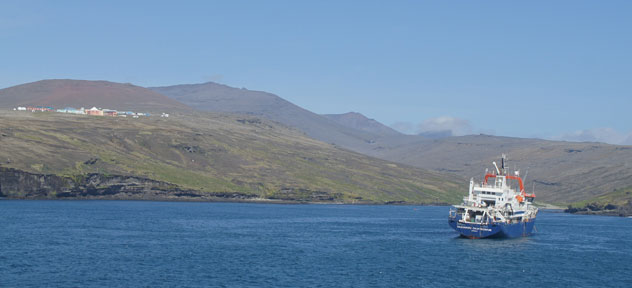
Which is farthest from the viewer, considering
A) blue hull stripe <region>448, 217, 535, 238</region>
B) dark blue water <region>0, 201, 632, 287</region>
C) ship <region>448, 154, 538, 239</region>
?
ship <region>448, 154, 538, 239</region>

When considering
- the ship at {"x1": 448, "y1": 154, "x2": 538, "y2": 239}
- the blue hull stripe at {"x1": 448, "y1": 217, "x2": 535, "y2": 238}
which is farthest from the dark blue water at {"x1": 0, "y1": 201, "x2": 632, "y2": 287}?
the ship at {"x1": 448, "y1": 154, "x2": 538, "y2": 239}

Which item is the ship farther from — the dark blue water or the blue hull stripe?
the dark blue water

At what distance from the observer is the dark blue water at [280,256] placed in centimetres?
10231

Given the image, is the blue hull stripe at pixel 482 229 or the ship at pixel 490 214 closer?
the blue hull stripe at pixel 482 229

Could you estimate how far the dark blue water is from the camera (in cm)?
10231

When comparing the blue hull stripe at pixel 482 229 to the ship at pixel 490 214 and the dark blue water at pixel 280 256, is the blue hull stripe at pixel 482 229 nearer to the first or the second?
the ship at pixel 490 214

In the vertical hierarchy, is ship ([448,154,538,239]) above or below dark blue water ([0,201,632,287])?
above

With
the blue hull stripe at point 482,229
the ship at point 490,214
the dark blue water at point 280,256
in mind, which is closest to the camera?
the dark blue water at point 280,256

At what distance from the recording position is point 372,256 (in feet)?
422

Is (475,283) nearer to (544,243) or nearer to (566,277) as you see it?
(566,277)

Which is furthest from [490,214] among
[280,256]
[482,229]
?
[280,256]

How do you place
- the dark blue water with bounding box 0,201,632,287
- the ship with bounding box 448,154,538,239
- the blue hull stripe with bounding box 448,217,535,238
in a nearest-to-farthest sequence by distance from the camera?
1. the dark blue water with bounding box 0,201,632,287
2. the blue hull stripe with bounding box 448,217,535,238
3. the ship with bounding box 448,154,538,239

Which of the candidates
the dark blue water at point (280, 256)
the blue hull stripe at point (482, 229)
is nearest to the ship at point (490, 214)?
the blue hull stripe at point (482, 229)

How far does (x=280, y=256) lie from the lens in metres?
124
